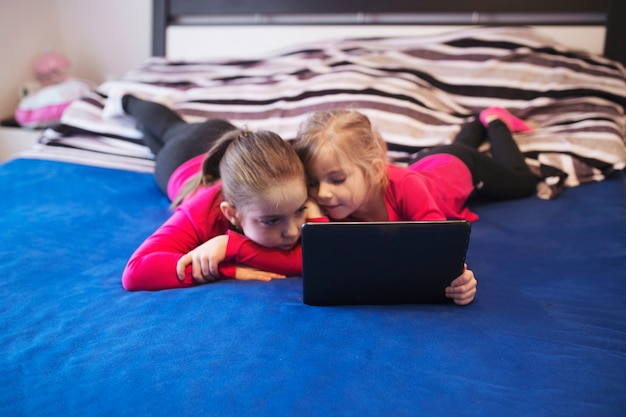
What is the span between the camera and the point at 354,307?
1.06 meters

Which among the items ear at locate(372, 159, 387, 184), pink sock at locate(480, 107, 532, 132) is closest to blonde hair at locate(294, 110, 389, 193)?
ear at locate(372, 159, 387, 184)

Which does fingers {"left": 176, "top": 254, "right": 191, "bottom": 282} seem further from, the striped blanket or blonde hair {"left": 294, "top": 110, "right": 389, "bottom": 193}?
the striped blanket

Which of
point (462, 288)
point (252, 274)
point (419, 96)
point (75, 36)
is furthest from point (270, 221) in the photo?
point (75, 36)

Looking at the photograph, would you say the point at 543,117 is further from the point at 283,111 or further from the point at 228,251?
the point at 228,251

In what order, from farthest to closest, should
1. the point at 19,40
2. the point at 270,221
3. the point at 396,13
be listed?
the point at 19,40, the point at 396,13, the point at 270,221

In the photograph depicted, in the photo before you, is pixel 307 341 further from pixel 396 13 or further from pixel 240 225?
pixel 396 13

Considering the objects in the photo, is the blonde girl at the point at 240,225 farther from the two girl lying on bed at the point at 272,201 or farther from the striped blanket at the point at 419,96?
the striped blanket at the point at 419,96

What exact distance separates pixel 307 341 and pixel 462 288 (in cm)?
31

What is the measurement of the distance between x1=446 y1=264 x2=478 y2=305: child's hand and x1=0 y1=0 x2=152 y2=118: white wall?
2.24 m

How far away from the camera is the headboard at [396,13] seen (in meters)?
2.14

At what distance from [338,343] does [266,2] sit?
192 centimetres

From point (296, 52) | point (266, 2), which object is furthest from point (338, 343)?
point (266, 2)

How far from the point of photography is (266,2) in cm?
248

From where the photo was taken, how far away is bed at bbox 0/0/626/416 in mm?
819
